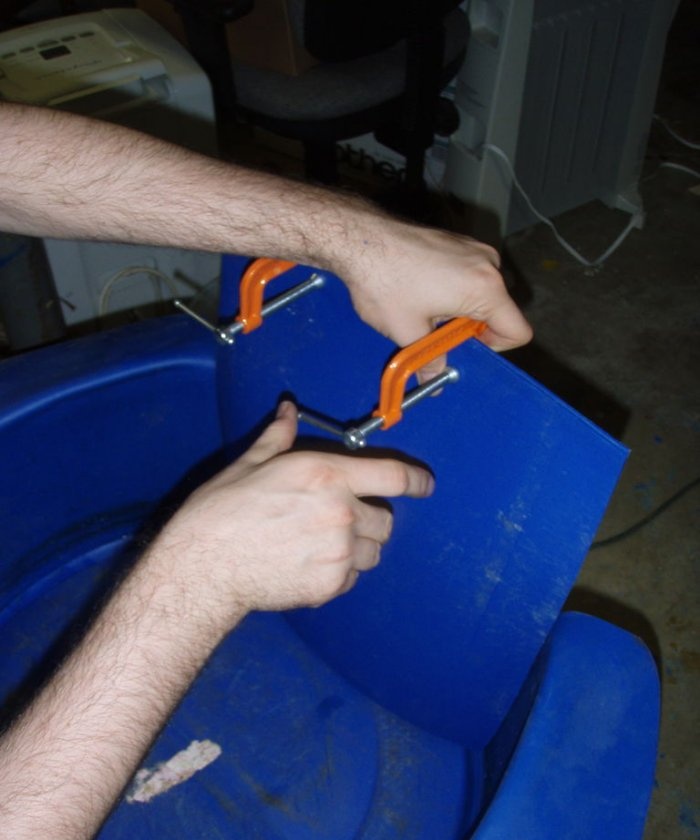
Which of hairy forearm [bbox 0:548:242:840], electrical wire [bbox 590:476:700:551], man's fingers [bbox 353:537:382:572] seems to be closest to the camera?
hairy forearm [bbox 0:548:242:840]

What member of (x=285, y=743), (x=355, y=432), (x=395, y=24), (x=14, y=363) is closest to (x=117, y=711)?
(x=355, y=432)

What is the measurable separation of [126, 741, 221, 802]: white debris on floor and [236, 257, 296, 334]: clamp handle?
0.44m

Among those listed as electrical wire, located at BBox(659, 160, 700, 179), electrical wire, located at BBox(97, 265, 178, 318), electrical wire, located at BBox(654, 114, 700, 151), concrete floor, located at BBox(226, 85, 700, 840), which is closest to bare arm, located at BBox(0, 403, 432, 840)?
concrete floor, located at BBox(226, 85, 700, 840)

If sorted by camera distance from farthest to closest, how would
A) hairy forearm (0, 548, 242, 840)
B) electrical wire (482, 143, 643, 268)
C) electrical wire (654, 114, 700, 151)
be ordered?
1. electrical wire (654, 114, 700, 151)
2. electrical wire (482, 143, 643, 268)
3. hairy forearm (0, 548, 242, 840)

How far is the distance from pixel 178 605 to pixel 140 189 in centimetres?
37

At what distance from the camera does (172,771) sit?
0.84 meters

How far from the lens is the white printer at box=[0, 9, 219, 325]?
1.20 metres

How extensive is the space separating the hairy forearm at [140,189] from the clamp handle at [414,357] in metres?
0.15

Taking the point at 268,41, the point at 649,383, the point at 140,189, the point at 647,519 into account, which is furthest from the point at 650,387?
the point at 140,189

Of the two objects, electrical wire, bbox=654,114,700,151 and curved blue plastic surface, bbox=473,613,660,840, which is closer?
curved blue plastic surface, bbox=473,613,660,840

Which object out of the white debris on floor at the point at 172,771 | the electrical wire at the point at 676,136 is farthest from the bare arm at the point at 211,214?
the electrical wire at the point at 676,136

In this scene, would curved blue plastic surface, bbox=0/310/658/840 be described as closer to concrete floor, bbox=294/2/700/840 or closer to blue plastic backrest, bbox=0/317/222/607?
blue plastic backrest, bbox=0/317/222/607

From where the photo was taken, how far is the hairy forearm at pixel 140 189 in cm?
71

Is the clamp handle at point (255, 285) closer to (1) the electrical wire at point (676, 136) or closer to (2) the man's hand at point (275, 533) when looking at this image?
(2) the man's hand at point (275, 533)
